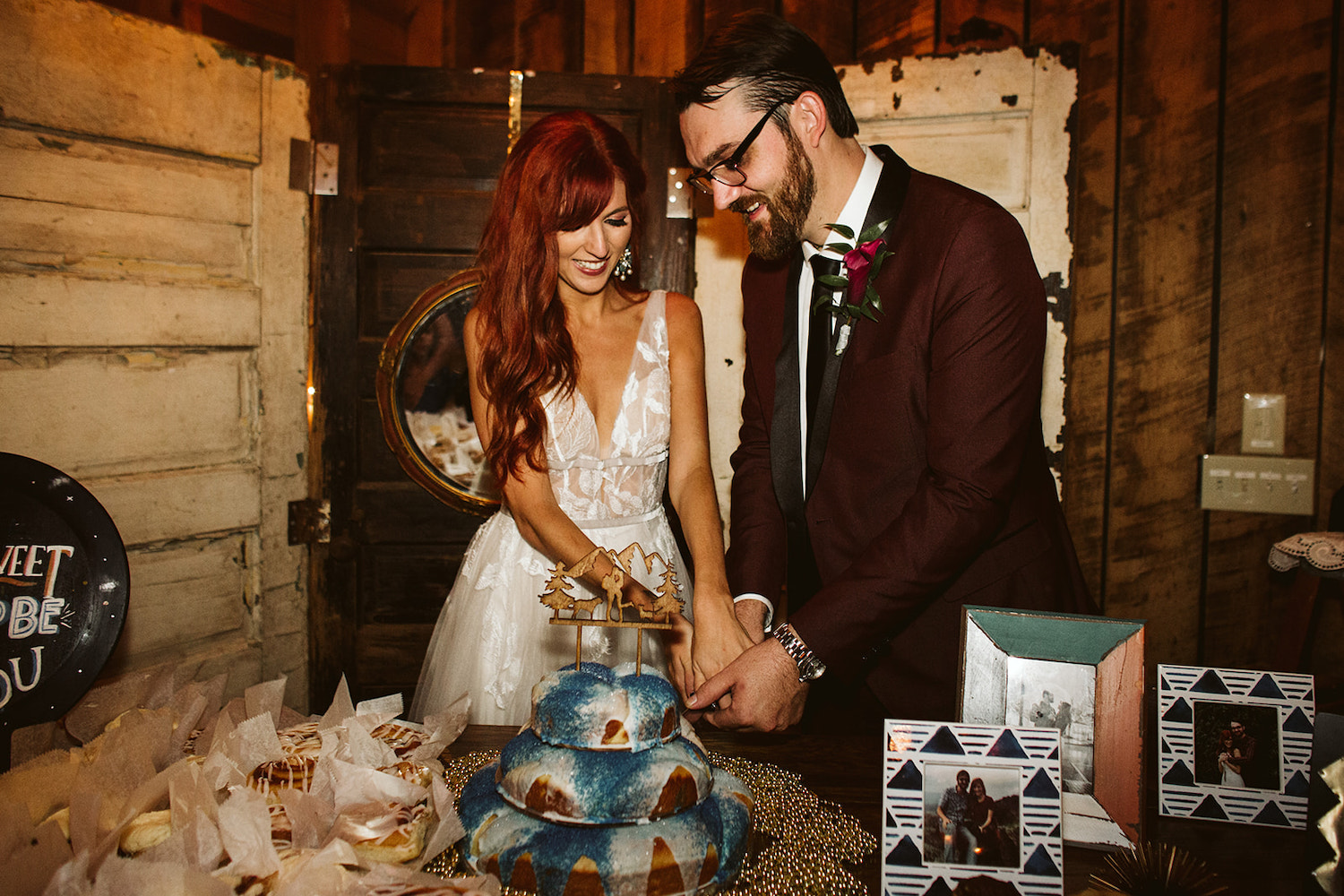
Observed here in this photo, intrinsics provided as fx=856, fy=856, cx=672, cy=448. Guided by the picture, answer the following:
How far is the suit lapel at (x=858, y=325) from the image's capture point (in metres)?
1.67

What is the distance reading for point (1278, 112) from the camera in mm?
2459

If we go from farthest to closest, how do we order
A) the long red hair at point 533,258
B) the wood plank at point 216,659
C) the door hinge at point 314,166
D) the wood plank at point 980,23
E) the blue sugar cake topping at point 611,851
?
the door hinge at point 314,166
the wood plank at point 980,23
the wood plank at point 216,659
the long red hair at point 533,258
the blue sugar cake topping at point 611,851

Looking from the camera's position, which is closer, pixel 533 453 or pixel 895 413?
pixel 895 413

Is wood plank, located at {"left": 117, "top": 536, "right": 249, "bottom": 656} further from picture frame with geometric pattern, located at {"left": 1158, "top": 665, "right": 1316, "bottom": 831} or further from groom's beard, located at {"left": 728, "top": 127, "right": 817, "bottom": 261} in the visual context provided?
picture frame with geometric pattern, located at {"left": 1158, "top": 665, "right": 1316, "bottom": 831}

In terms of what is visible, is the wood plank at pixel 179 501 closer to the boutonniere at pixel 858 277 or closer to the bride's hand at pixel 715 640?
the bride's hand at pixel 715 640

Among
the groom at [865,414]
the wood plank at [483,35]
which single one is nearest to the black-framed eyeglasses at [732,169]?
the groom at [865,414]

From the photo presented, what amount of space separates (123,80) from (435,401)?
1.27 metres

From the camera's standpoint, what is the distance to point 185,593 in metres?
2.68

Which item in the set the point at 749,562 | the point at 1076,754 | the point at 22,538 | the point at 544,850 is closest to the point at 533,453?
the point at 749,562

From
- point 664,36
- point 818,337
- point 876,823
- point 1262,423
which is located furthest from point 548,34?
point 876,823

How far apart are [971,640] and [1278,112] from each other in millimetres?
2291

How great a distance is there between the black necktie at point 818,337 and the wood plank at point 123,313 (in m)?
1.97

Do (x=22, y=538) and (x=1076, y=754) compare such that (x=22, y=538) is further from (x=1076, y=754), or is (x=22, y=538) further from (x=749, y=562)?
(x=1076, y=754)

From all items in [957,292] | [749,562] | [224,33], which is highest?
[224,33]
